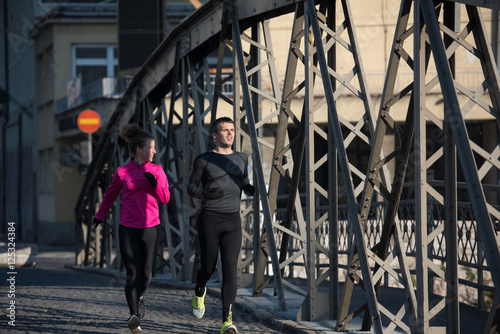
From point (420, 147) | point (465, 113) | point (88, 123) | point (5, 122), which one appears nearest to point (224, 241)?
point (420, 147)

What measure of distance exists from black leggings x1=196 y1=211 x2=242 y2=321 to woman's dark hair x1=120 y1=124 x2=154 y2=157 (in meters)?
0.86

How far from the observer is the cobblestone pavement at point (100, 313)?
7688 millimetres

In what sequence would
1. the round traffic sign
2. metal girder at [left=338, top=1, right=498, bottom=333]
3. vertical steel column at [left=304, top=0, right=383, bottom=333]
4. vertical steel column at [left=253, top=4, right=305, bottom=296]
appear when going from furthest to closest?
1. the round traffic sign
2. vertical steel column at [left=253, top=4, right=305, bottom=296]
3. vertical steel column at [left=304, top=0, right=383, bottom=333]
4. metal girder at [left=338, top=1, right=498, bottom=333]

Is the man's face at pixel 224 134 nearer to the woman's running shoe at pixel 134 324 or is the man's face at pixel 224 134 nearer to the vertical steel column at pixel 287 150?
the vertical steel column at pixel 287 150

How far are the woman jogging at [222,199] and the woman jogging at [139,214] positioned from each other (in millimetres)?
455

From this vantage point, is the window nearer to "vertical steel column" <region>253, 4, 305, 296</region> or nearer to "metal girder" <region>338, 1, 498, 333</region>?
"vertical steel column" <region>253, 4, 305, 296</region>

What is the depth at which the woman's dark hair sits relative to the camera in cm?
782

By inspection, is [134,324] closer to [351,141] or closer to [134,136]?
[134,136]

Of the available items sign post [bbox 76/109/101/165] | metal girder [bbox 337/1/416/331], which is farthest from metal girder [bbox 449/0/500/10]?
sign post [bbox 76/109/101/165]

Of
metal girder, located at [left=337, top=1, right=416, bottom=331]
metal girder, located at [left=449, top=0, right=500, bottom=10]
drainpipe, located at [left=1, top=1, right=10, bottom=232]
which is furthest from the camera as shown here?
drainpipe, located at [left=1, top=1, right=10, bottom=232]

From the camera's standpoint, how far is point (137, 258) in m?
7.71

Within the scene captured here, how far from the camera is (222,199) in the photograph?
24.4 ft

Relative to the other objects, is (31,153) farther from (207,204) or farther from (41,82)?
(207,204)

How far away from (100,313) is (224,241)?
76.9 inches
